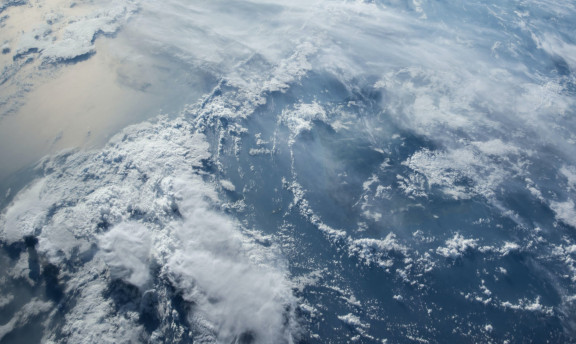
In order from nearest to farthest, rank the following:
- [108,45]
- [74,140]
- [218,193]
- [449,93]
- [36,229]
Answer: [36,229] → [218,193] → [74,140] → [449,93] → [108,45]

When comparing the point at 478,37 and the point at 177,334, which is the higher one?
the point at 478,37

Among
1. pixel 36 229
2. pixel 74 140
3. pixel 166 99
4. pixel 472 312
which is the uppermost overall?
pixel 166 99

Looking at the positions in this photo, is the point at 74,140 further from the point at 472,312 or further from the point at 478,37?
the point at 478,37

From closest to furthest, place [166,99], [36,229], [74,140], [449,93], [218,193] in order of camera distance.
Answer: [36,229] → [218,193] → [74,140] → [166,99] → [449,93]

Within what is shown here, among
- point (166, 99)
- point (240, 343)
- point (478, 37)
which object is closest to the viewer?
point (240, 343)

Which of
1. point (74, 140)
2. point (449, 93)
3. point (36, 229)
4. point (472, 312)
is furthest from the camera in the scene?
point (449, 93)

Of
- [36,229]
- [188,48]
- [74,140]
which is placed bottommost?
[36,229]

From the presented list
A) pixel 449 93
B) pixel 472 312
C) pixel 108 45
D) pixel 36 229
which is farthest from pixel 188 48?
pixel 472 312

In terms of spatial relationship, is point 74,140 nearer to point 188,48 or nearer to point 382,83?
point 188,48

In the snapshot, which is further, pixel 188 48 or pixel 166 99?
pixel 188 48

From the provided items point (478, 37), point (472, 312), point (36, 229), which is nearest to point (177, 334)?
point (36, 229)
